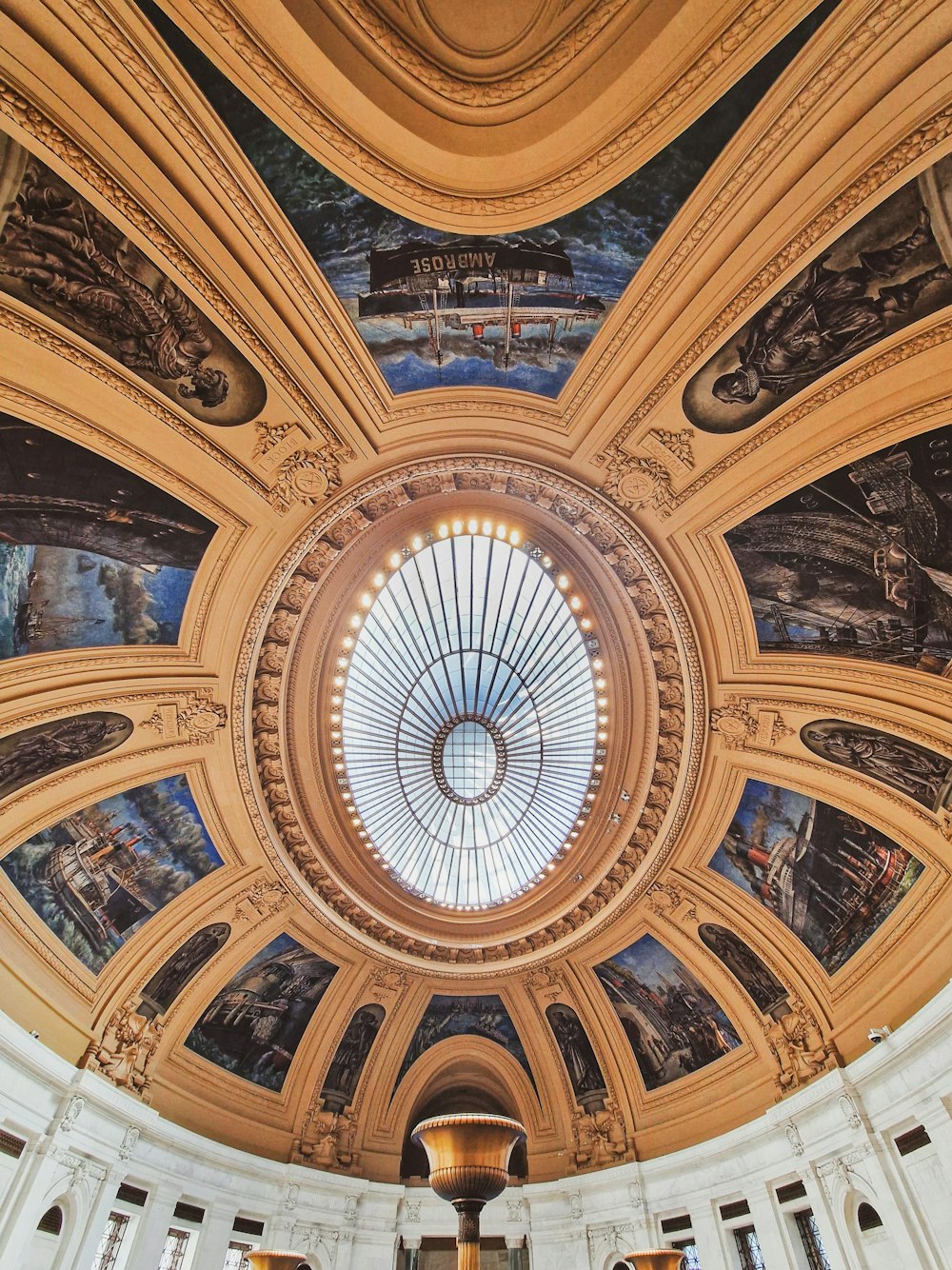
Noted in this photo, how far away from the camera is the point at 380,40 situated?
6195 millimetres

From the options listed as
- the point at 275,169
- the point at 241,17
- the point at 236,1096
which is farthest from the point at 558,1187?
the point at 241,17

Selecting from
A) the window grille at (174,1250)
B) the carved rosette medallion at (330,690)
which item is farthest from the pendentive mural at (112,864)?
the window grille at (174,1250)

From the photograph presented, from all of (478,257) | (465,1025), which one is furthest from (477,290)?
(465,1025)

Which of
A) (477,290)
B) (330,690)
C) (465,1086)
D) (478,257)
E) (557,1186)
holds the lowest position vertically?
(557,1186)

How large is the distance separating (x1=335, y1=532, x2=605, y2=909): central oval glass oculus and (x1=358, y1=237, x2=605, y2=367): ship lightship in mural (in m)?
5.13

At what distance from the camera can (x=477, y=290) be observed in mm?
8023

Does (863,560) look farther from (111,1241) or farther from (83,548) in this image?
(111,1241)

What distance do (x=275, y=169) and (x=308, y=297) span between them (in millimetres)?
1283

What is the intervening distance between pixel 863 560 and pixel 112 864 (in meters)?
13.0

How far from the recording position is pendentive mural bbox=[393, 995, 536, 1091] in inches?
706

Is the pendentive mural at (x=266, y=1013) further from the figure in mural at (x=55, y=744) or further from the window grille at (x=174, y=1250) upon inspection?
the figure in mural at (x=55, y=744)

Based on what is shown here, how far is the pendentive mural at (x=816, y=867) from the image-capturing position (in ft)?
36.8

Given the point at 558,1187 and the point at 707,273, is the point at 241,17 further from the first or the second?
the point at 558,1187

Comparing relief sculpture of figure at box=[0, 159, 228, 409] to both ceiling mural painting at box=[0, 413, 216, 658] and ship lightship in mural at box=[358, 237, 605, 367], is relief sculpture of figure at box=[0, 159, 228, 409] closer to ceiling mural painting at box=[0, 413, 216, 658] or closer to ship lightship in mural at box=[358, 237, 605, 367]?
ceiling mural painting at box=[0, 413, 216, 658]
